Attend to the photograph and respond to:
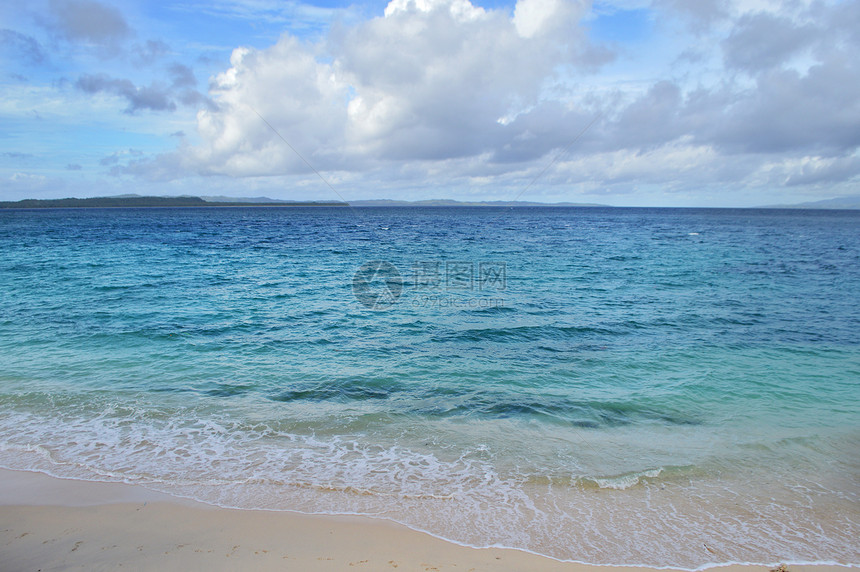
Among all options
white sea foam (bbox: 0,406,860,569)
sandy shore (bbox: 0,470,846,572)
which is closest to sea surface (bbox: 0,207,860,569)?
white sea foam (bbox: 0,406,860,569)

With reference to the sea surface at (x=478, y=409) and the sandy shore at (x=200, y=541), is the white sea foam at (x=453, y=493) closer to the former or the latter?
the sea surface at (x=478, y=409)

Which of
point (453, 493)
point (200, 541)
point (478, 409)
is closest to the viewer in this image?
point (200, 541)

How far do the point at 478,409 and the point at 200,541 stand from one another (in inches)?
229

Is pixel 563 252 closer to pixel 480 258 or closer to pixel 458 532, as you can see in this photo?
pixel 480 258

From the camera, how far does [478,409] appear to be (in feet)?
33.1

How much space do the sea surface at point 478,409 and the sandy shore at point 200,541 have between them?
305 millimetres

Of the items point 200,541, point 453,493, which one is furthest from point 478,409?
point 200,541

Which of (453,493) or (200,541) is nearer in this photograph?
(200,541)

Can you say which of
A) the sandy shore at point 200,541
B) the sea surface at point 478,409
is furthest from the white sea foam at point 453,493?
the sandy shore at point 200,541

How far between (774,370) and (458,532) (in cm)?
1134

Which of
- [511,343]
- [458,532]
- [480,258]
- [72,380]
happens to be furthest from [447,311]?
[480,258]

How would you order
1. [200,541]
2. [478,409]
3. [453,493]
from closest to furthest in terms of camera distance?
1. [200,541]
2. [453,493]
3. [478,409]

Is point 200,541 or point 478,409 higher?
point 200,541

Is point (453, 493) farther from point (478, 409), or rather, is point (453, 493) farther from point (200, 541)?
point (200, 541)
